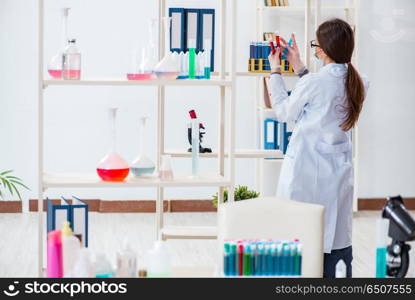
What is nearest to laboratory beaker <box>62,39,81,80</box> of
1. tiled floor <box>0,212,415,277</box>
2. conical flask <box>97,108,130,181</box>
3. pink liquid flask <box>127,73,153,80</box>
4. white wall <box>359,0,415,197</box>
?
pink liquid flask <box>127,73,153,80</box>

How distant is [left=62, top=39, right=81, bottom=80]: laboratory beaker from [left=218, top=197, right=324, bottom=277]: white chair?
1.13 meters

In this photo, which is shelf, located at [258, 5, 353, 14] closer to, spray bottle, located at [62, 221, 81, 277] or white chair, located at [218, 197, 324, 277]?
white chair, located at [218, 197, 324, 277]

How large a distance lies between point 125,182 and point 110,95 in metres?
3.71

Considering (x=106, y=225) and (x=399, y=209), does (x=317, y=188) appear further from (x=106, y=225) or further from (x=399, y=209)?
(x=106, y=225)

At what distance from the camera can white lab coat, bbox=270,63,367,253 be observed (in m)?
3.94

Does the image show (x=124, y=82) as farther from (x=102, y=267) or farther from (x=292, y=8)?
(x=292, y=8)

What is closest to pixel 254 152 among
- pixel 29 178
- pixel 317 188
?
pixel 317 188

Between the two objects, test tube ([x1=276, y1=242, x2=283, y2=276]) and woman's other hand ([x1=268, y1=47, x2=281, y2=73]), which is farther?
woman's other hand ([x1=268, y1=47, x2=281, y2=73])

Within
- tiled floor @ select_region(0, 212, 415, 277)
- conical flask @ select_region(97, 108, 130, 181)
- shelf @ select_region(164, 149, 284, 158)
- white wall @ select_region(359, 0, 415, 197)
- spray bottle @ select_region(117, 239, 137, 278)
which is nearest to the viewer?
spray bottle @ select_region(117, 239, 137, 278)

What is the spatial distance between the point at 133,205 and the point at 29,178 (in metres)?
0.92

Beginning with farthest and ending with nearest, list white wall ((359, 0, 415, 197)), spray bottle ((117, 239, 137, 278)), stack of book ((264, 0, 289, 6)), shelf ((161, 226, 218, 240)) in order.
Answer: white wall ((359, 0, 415, 197)) → stack of book ((264, 0, 289, 6)) → shelf ((161, 226, 218, 240)) → spray bottle ((117, 239, 137, 278))

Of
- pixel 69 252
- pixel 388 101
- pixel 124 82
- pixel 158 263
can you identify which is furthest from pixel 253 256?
pixel 388 101

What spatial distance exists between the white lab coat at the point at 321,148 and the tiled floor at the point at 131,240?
1340mm

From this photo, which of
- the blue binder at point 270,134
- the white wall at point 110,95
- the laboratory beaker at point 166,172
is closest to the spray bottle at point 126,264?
the laboratory beaker at point 166,172
